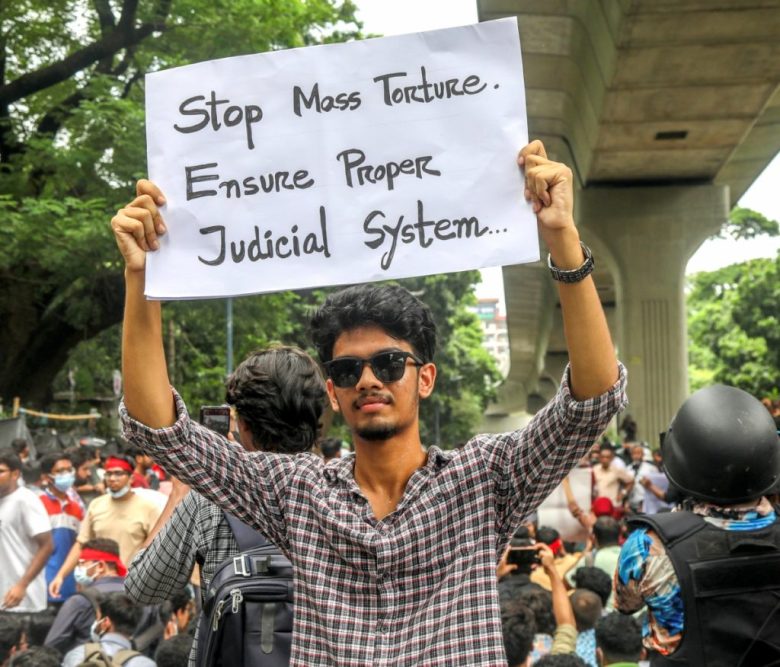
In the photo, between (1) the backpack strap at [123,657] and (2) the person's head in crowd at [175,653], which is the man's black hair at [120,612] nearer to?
(1) the backpack strap at [123,657]

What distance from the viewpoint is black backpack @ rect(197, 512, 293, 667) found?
2.80 m

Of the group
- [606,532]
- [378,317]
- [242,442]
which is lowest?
[606,532]

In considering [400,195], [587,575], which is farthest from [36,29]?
[400,195]

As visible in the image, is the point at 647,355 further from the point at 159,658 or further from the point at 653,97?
the point at 159,658

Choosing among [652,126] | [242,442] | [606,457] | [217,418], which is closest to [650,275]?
[652,126]

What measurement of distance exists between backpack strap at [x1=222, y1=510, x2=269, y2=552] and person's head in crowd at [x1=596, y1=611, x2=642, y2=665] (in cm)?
213

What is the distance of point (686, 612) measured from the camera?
2990mm

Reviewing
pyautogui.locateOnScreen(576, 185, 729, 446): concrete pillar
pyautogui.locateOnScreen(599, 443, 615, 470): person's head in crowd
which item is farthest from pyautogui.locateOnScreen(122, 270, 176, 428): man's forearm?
pyautogui.locateOnScreen(576, 185, 729, 446): concrete pillar

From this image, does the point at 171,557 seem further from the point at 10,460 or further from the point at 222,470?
the point at 10,460

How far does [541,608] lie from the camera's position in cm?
566

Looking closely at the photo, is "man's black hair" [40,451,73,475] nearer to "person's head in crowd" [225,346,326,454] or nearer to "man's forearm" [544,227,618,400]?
"person's head in crowd" [225,346,326,454]

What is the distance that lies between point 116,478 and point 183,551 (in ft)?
17.7

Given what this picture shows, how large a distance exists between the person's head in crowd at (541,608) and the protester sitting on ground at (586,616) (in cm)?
12

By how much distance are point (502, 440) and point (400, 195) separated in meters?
0.61
